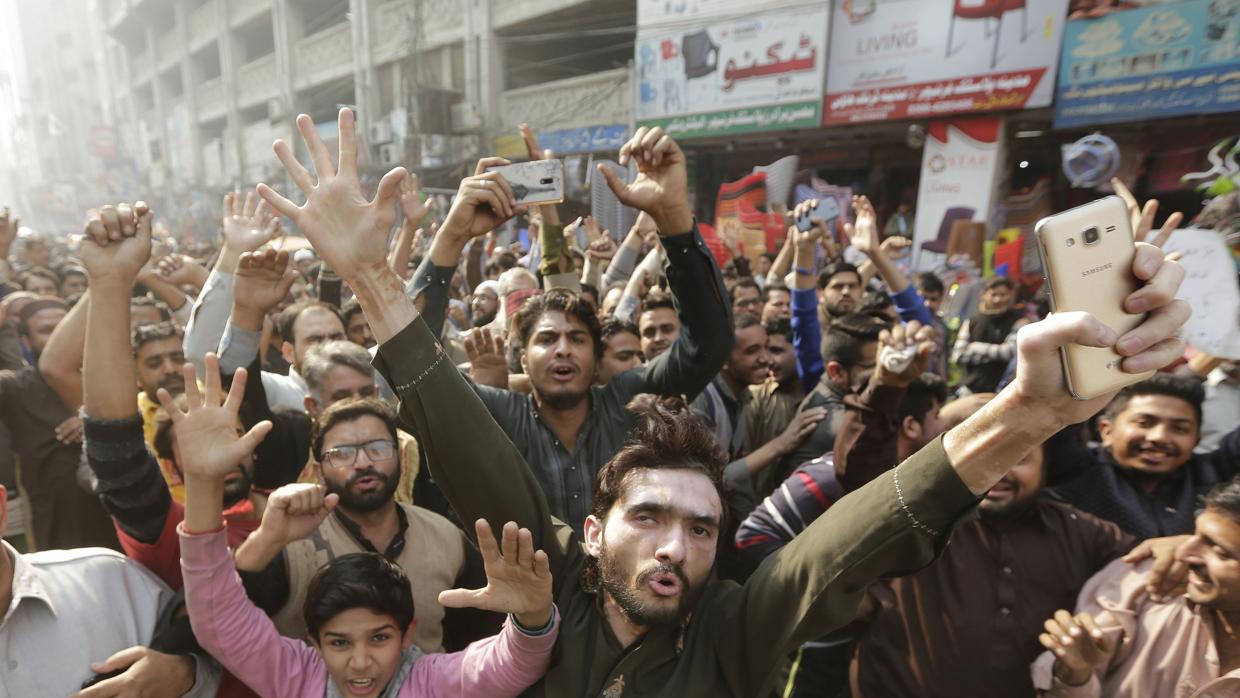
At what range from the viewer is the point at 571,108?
16.2 metres

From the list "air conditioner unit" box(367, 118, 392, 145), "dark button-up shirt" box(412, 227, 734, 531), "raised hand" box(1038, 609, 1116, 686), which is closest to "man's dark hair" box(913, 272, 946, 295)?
"dark button-up shirt" box(412, 227, 734, 531)

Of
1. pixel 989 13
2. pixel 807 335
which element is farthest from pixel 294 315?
pixel 989 13

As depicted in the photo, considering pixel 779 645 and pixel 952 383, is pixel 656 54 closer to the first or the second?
pixel 952 383

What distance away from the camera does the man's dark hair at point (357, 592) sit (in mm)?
1552

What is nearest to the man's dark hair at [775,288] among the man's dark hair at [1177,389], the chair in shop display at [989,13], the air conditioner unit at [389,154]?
the man's dark hair at [1177,389]

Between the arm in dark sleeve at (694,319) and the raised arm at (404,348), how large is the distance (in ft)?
3.06

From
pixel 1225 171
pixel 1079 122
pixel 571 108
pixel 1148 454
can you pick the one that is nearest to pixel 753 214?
pixel 1225 171

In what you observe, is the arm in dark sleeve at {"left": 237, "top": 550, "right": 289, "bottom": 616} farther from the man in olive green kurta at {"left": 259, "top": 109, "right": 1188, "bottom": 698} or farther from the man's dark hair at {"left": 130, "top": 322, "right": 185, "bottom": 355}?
the man's dark hair at {"left": 130, "top": 322, "right": 185, "bottom": 355}

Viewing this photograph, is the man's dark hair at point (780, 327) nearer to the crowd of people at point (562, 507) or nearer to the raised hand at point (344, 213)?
the crowd of people at point (562, 507)

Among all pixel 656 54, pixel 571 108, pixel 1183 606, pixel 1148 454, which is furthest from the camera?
pixel 571 108

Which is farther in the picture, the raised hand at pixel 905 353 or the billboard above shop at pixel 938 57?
the billboard above shop at pixel 938 57

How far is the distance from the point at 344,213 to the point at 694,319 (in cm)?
120

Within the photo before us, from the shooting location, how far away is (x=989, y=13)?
9922mm

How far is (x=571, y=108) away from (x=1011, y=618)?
641 inches
